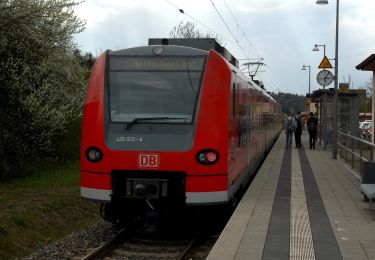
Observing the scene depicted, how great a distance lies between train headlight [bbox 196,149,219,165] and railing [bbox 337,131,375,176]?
4.66 meters

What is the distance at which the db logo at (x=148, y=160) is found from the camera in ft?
28.1

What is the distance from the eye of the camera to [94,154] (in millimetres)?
8875

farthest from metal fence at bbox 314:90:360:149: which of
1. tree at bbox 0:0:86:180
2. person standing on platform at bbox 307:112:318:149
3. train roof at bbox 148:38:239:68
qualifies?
train roof at bbox 148:38:239:68

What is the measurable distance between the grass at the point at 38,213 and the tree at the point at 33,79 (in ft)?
4.76

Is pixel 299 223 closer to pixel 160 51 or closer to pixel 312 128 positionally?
pixel 160 51

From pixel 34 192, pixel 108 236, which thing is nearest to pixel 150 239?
pixel 108 236

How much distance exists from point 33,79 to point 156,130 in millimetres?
9309

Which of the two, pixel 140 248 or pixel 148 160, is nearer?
pixel 148 160

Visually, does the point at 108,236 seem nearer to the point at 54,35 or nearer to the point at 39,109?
the point at 39,109

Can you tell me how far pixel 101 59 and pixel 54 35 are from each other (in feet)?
29.2

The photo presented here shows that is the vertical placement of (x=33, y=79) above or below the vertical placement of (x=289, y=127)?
above

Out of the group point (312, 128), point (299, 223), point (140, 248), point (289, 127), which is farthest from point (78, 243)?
point (312, 128)

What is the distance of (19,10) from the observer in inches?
609

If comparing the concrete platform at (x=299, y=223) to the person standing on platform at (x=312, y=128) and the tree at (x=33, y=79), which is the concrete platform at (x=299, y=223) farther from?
the person standing on platform at (x=312, y=128)
